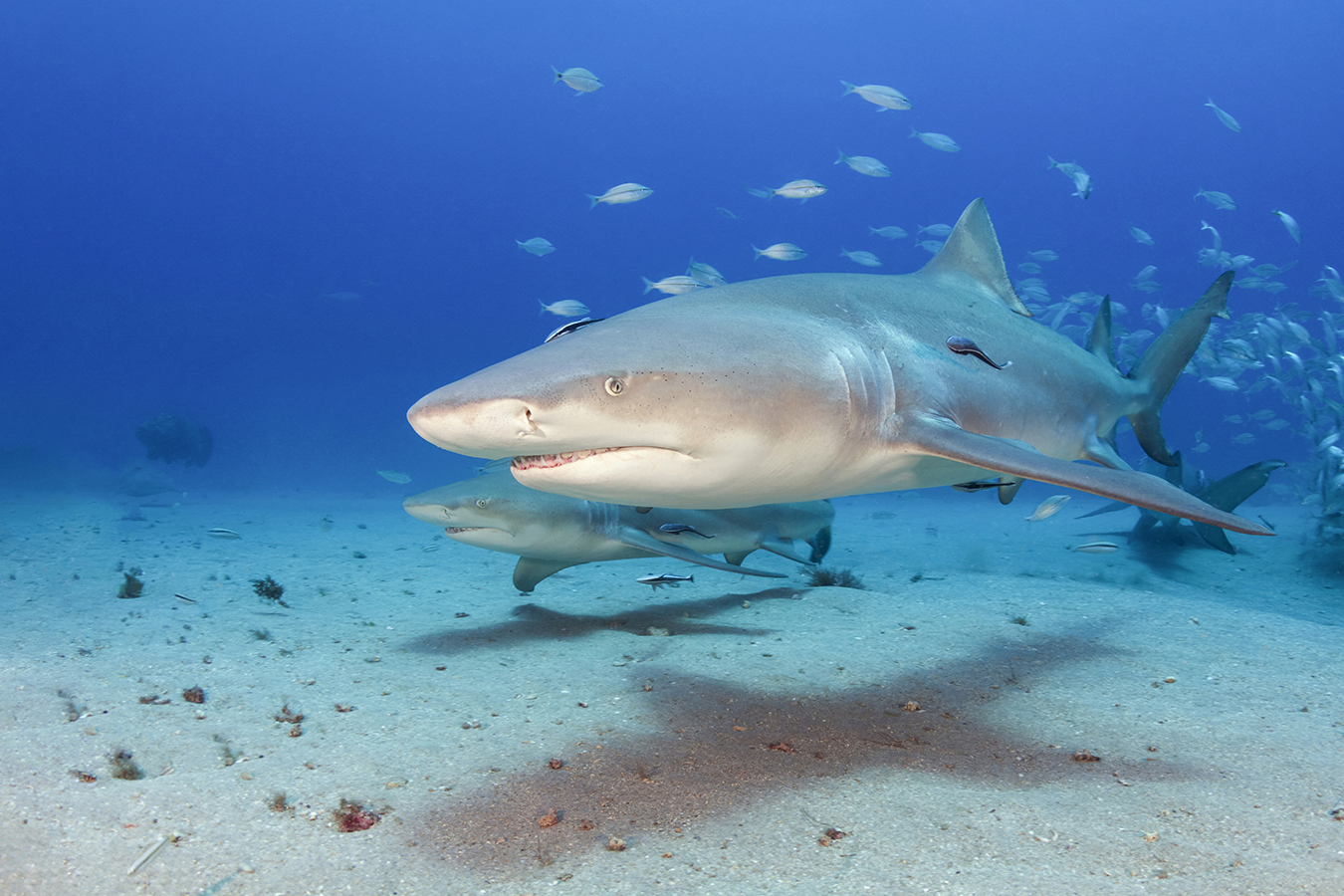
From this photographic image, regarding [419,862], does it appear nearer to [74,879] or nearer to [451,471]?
[74,879]

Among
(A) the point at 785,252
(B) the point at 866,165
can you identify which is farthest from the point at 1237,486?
(B) the point at 866,165

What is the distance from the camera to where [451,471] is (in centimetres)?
4631

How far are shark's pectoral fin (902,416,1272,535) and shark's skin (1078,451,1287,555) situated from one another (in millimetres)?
4724

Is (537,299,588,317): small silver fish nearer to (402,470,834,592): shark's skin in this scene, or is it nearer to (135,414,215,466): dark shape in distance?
(402,470,834,592): shark's skin

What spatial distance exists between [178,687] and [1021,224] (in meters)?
118

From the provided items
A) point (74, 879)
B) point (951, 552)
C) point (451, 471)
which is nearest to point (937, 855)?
point (74, 879)

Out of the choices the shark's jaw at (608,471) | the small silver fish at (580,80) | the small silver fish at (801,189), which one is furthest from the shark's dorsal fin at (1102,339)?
the small silver fish at (580,80)

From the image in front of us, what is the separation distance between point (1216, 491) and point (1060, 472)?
7285 millimetres

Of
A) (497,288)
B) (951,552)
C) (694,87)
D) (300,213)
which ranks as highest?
(694,87)

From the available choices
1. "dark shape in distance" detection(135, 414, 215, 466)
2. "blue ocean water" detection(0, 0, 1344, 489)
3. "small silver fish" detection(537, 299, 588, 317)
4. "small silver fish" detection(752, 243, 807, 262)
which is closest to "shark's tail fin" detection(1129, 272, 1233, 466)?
"small silver fish" detection(752, 243, 807, 262)

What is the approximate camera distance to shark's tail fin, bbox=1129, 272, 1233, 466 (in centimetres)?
471

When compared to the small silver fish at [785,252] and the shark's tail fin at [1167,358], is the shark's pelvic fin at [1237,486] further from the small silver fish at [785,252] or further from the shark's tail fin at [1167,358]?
the small silver fish at [785,252]

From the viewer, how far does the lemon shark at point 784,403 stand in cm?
211

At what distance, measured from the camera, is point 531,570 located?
588 cm
